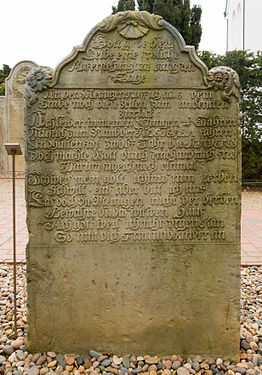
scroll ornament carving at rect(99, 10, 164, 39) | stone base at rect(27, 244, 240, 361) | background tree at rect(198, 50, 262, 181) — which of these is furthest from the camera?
background tree at rect(198, 50, 262, 181)

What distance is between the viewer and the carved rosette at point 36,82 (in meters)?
2.25

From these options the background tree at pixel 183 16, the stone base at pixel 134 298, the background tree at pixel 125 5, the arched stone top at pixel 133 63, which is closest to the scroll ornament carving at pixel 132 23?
the arched stone top at pixel 133 63

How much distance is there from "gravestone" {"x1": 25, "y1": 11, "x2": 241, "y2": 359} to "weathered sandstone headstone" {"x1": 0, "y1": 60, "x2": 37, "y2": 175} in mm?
10822

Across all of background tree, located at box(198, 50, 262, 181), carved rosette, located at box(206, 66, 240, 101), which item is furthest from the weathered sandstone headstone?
carved rosette, located at box(206, 66, 240, 101)

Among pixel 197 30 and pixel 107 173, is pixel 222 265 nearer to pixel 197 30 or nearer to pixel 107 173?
pixel 107 173

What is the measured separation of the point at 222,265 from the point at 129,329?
2.65ft

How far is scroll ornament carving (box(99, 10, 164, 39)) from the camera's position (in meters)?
2.22

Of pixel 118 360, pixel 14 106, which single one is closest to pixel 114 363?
pixel 118 360

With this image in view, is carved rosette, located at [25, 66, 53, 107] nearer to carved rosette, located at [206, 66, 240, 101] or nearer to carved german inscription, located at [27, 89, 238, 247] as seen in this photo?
carved german inscription, located at [27, 89, 238, 247]

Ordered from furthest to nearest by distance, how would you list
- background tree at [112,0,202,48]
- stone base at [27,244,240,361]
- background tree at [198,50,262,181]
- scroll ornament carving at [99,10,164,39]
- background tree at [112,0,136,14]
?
1. background tree at [112,0,136,14]
2. background tree at [112,0,202,48]
3. background tree at [198,50,262,181]
4. stone base at [27,244,240,361]
5. scroll ornament carving at [99,10,164,39]

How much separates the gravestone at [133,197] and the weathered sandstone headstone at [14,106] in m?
10.8

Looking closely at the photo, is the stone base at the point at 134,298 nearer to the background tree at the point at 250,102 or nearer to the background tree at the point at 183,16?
the background tree at the point at 250,102

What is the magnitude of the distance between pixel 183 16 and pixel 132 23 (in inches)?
502

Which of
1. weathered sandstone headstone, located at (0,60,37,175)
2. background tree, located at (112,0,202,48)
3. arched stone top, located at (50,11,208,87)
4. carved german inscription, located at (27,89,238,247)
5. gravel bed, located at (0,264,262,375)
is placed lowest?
gravel bed, located at (0,264,262,375)
